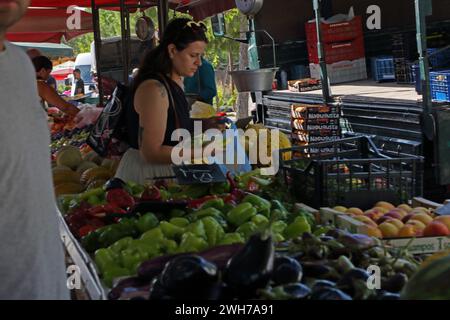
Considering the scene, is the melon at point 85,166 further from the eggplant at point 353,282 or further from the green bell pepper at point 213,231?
the eggplant at point 353,282

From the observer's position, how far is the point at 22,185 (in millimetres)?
1802

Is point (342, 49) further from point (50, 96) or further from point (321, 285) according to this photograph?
point (321, 285)

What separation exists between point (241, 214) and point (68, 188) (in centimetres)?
250

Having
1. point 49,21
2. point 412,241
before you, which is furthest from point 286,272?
point 49,21

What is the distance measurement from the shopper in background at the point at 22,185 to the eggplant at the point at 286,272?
0.66 metres

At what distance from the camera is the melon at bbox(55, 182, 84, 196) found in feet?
18.1

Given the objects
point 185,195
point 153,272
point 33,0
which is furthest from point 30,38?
point 153,272

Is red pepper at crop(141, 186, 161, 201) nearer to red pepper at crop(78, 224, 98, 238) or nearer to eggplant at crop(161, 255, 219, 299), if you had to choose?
red pepper at crop(78, 224, 98, 238)

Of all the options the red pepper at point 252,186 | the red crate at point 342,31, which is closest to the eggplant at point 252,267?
the red pepper at point 252,186

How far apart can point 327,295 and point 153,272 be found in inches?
27.2

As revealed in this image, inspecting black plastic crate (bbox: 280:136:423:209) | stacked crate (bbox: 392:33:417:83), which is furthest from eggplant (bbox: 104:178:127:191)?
stacked crate (bbox: 392:33:417:83)

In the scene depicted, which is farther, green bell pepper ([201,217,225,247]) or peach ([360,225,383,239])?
peach ([360,225,383,239])

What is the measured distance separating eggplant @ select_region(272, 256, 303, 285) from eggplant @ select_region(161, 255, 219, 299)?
228mm

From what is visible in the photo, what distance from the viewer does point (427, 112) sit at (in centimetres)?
593
